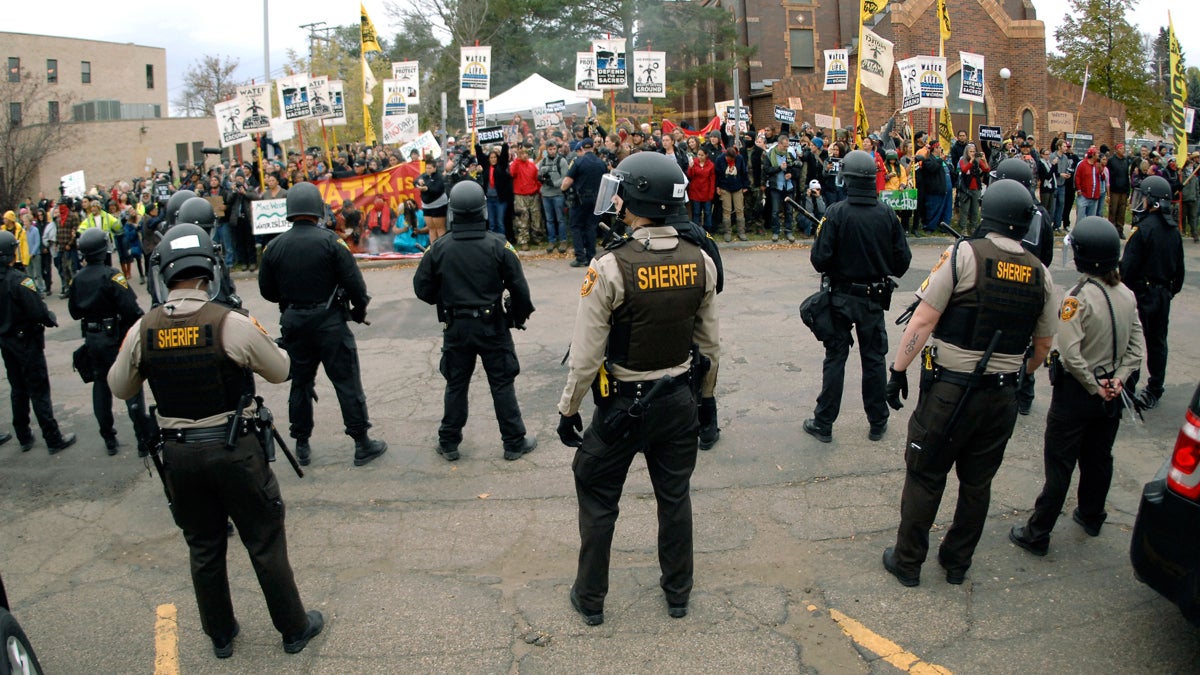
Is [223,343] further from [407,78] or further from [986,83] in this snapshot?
[986,83]

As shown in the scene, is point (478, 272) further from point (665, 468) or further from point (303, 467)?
point (665, 468)

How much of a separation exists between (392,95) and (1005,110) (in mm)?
28592

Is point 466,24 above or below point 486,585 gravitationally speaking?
above

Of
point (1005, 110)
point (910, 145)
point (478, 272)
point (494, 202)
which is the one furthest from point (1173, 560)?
point (1005, 110)

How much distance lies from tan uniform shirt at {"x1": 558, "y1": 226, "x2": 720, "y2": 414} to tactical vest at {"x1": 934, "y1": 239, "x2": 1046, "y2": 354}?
1.28 meters

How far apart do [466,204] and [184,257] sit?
2541mm

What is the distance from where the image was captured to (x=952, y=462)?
4.68 meters

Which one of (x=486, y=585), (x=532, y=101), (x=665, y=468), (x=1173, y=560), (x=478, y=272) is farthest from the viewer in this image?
(x=532, y=101)

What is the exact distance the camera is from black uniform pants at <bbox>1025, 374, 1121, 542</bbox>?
194 inches

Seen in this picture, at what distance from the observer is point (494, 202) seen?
15.8 meters

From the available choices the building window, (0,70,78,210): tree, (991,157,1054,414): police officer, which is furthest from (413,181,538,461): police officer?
the building window

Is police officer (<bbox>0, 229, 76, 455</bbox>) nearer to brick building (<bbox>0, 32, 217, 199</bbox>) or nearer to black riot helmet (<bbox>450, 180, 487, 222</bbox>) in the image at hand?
black riot helmet (<bbox>450, 180, 487, 222</bbox>)

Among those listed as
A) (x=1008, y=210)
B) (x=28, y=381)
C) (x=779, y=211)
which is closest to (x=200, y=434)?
(x=1008, y=210)

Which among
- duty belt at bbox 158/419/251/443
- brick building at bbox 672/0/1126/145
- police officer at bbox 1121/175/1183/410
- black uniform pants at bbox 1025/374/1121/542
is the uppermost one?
brick building at bbox 672/0/1126/145
